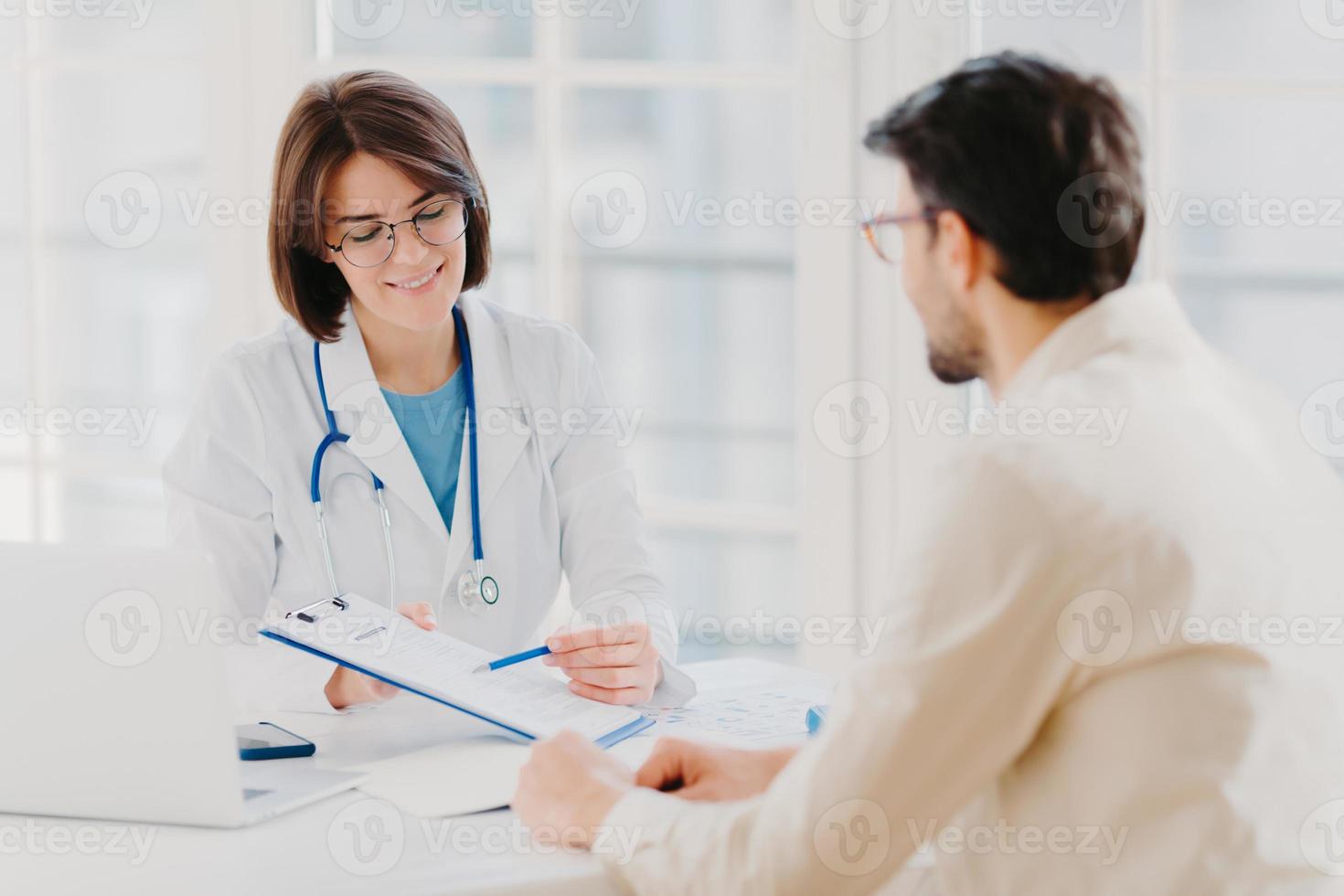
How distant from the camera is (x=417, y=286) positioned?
6.30ft

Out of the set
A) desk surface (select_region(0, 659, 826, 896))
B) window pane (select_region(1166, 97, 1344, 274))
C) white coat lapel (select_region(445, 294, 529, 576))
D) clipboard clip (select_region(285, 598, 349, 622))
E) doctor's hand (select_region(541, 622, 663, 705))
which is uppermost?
window pane (select_region(1166, 97, 1344, 274))

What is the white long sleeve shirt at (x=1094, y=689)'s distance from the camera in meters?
0.98

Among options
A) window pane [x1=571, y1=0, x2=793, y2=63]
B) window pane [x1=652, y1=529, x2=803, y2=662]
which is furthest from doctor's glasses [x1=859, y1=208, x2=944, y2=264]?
window pane [x1=571, y1=0, x2=793, y2=63]

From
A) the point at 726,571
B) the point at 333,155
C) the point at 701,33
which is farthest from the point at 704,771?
the point at 701,33

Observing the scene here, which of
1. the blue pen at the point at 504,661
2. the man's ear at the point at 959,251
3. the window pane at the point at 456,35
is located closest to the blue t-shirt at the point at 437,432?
the blue pen at the point at 504,661

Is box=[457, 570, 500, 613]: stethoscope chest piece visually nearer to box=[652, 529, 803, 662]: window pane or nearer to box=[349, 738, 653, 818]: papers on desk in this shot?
box=[349, 738, 653, 818]: papers on desk

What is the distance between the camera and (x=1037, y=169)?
3.66 feet

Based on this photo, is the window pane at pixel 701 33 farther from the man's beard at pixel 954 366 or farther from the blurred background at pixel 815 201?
the man's beard at pixel 954 366

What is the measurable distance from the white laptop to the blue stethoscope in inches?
24.0

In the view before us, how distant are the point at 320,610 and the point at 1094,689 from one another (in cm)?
83

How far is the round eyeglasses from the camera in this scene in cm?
189

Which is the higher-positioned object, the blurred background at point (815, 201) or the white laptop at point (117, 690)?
the blurred background at point (815, 201)

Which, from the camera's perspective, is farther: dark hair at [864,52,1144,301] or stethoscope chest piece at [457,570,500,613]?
stethoscope chest piece at [457,570,500,613]

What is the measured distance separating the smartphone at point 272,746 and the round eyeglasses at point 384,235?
2.35 ft
